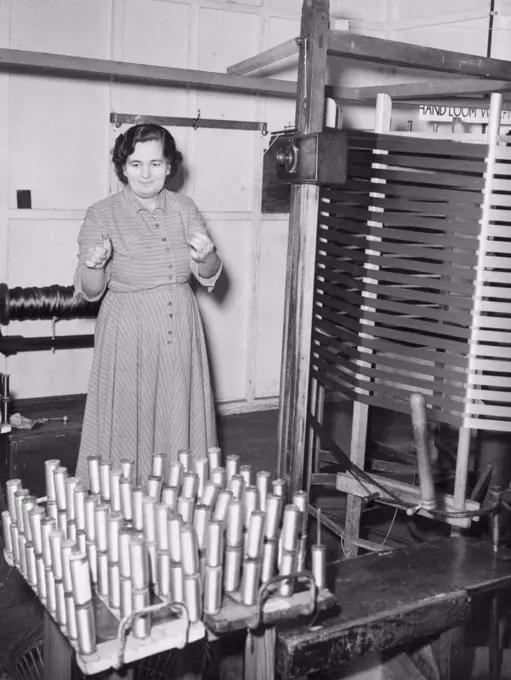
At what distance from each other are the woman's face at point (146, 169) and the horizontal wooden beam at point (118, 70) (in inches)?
48.8

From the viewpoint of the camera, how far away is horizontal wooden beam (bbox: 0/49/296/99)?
475 centimetres

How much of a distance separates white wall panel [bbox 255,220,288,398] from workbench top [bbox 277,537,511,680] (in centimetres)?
420

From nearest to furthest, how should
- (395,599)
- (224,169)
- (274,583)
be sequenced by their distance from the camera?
(274,583) → (395,599) → (224,169)

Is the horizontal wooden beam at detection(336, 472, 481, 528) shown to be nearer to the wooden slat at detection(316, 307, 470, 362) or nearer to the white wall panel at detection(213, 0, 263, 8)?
the wooden slat at detection(316, 307, 470, 362)

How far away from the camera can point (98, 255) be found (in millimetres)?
3709

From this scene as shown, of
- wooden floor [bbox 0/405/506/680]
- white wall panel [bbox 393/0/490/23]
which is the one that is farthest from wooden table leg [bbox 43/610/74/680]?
white wall panel [bbox 393/0/490/23]

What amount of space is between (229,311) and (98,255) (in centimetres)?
306

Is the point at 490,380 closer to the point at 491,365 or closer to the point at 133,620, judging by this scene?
the point at 491,365

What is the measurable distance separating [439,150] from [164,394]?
1.74 m

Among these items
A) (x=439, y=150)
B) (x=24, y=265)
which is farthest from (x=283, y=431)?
(x=24, y=265)

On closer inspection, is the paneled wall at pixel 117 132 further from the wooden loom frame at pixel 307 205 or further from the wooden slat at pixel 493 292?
the wooden slat at pixel 493 292

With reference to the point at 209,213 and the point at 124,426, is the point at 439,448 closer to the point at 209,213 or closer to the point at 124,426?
the point at 124,426

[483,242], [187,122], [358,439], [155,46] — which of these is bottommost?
[358,439]

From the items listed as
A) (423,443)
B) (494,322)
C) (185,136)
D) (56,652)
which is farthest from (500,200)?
(185,136)
